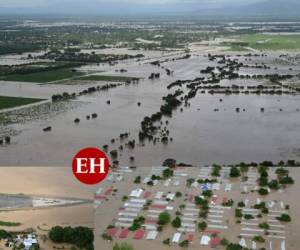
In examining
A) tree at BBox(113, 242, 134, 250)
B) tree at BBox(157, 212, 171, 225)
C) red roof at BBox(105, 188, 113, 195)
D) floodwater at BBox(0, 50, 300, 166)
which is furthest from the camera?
floodwater at BBox(0, 50, 300, 166)

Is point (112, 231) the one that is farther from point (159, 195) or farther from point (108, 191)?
point (159, 195)

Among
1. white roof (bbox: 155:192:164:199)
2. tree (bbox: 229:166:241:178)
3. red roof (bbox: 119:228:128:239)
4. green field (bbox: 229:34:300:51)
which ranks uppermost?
green field (bbox: 229:34:300:51)

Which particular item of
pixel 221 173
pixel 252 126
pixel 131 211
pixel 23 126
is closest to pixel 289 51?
pixel 252 126

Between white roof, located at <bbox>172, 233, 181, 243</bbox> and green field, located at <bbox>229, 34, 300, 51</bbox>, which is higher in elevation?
green field, located at <bbox>229, 34, 300, 51</bbox>

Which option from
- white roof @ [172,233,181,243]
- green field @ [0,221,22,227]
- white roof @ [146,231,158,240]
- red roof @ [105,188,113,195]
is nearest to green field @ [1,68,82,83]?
red roof @ [105,188,113,195]

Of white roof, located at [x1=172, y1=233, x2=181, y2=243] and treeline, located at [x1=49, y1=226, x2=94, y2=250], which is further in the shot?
white roof, located at [x1=172, y1=233, x2=181, y2=243]

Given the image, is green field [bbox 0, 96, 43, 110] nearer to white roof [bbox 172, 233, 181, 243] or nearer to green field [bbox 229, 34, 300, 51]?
white roof [bbox 172, 233, 181, 243]

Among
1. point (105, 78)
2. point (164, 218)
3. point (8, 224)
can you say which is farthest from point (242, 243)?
point (105, 78)

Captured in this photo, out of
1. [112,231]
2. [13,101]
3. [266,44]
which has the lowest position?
[13,101]
